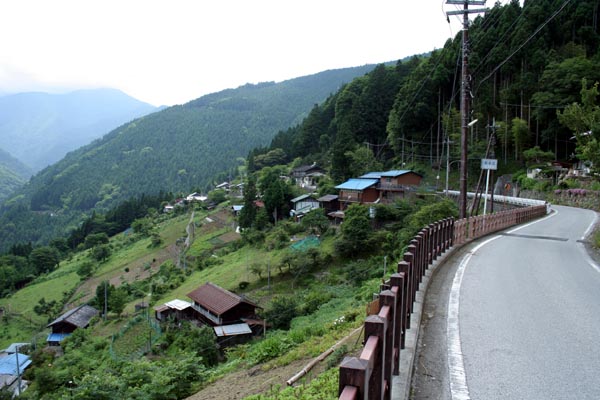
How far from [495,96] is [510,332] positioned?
167 ft

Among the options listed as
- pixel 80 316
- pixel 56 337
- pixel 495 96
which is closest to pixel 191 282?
pixel 80 316

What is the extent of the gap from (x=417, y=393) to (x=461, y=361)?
3.36ft

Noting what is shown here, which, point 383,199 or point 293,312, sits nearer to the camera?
point 293,312

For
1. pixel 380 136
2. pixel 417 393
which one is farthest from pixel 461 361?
pixel 380 136

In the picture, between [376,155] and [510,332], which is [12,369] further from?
[376,155]

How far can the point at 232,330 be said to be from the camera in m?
23.6

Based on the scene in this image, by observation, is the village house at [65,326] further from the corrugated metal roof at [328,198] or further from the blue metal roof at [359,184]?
the blue metal roof at [359,184]

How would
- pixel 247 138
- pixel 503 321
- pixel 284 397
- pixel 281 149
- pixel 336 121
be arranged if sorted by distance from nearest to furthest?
pixel 284 397
pixel 503 321
pixel 336 121
pixel 281 149
pixel 247 138

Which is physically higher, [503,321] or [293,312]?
[503,321]

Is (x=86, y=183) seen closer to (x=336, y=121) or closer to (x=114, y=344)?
(x=336, y=121)

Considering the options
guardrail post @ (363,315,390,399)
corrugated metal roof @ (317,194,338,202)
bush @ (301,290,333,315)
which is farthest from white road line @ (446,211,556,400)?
corrugated metal roof @ (317,194,338,202)

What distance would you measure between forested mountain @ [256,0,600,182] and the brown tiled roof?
27163 mm

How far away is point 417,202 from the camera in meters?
35.0

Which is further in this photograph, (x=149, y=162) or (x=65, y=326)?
(x=149, y=162)
